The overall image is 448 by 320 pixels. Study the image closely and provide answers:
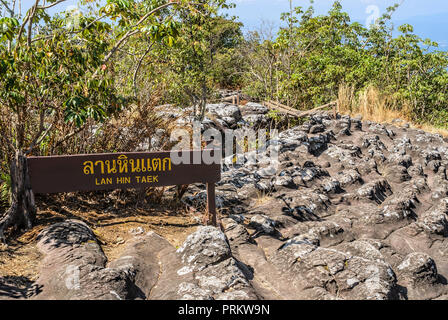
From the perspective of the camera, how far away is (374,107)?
44.4ft

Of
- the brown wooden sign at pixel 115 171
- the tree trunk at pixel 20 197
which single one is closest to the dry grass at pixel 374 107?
the brown wooden sign at pixel 115 171

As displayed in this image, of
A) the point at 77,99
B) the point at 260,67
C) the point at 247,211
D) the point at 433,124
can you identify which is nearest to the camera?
the point at 77,99

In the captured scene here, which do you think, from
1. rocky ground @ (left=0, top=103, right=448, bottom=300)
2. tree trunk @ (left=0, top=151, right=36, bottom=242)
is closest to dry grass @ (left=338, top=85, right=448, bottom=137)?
rocky ground @ (left=0, top=103, right=448, bottom=300)

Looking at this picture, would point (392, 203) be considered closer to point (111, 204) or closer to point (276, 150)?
point (276, 150)

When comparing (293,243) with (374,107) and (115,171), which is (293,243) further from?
(374,107)

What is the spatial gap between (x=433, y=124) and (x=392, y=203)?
33.1 ft

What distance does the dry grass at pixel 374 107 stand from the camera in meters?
13.3

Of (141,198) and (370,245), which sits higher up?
(141,198)

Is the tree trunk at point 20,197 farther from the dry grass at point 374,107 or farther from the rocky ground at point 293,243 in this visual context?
the dry grass at point 374,107

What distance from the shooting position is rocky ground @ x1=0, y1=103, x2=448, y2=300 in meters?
3.43

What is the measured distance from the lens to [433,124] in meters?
14.7

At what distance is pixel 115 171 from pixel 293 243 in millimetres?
2216
